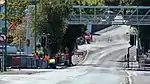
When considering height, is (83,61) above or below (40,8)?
below

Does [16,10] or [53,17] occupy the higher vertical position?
[16,10]

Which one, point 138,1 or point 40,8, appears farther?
point 138,1

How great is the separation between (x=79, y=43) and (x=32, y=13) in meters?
43.4

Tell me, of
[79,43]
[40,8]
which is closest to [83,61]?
[40,8]

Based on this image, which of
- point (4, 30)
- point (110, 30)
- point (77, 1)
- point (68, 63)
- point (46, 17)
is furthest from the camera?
point (110, 30)

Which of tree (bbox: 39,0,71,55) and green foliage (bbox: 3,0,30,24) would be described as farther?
green foliage (bbox: 3,0,30,24)

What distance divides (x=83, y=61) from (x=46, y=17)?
18.2 m

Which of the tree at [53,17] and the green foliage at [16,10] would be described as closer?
the tree at [53,17]

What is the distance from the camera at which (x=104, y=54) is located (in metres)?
94.1

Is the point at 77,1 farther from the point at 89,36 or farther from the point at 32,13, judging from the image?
the point at 89,36

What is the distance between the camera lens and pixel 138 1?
80.4 meters

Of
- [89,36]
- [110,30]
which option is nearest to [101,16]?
[89,36]

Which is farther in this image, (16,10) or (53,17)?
(16,10)

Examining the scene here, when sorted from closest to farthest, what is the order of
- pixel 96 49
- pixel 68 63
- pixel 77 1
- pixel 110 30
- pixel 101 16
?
pixel 68 63
pixel 101 16
pixel 77 1
pixel 96 49
pixel 110 30
